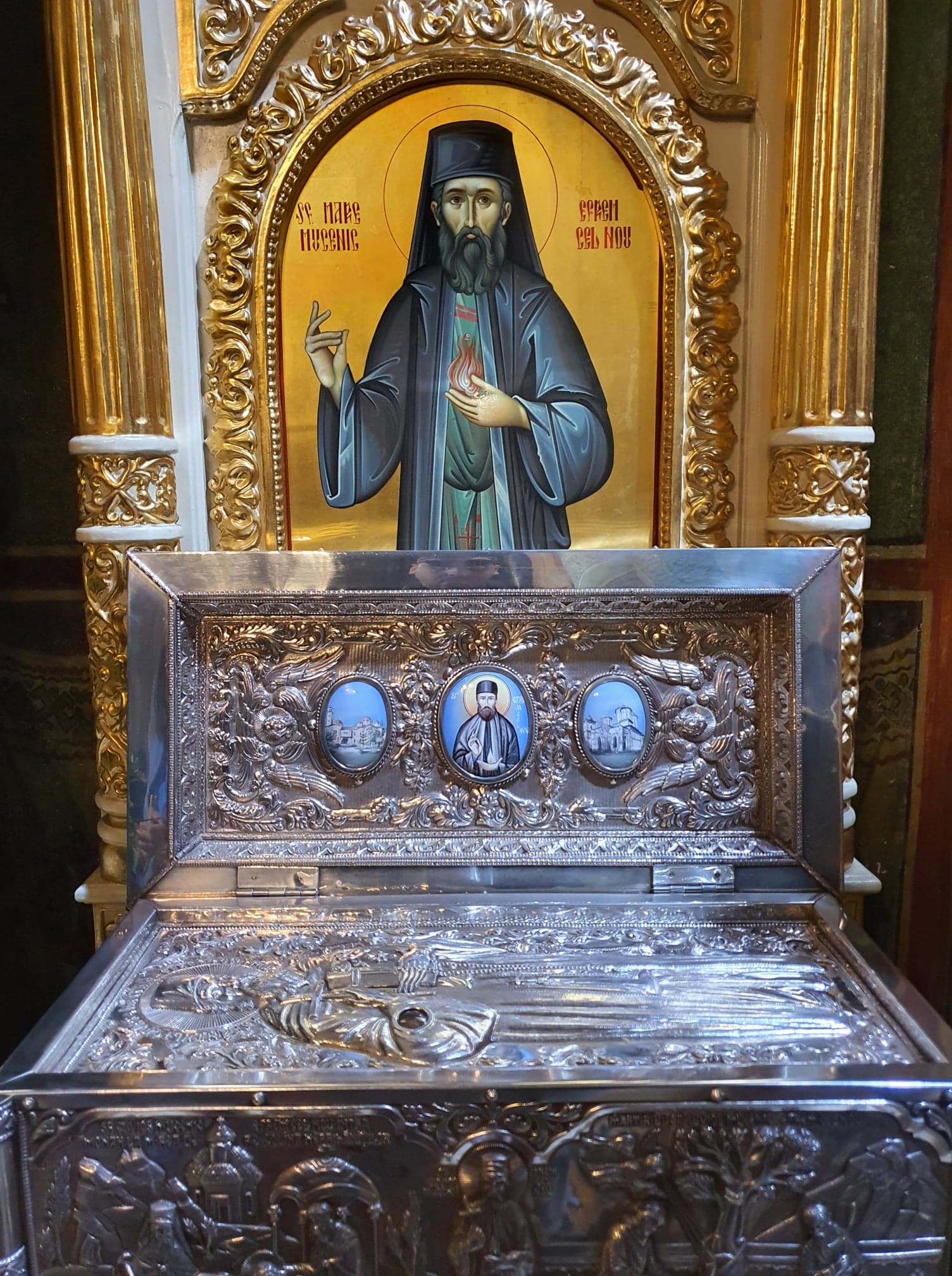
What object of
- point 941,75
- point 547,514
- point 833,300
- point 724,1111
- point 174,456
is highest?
point 941,75

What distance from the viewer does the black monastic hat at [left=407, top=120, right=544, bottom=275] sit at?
197cm

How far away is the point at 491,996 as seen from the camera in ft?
5.09

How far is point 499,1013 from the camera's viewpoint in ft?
4.92

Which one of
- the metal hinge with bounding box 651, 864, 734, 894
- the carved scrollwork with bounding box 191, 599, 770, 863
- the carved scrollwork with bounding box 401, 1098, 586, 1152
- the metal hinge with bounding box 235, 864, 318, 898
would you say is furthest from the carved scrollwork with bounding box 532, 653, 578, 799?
the carved scrollwork with bounding box 401, 1098, 586, 1152

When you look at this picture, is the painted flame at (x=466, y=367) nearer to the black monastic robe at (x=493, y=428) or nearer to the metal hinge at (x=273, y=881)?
the black monastic robe at (x=493, y=428)

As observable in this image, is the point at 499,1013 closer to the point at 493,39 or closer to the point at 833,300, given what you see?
the point at 833,300

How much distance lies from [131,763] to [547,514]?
1064mm

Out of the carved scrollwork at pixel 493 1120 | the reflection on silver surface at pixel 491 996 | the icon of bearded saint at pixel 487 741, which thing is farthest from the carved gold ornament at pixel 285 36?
the carved scrollwork at pixel 493 1120

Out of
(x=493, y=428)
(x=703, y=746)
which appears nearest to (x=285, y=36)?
(x=493, y=428)

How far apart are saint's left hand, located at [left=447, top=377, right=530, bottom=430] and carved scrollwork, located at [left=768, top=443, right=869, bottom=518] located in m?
0.59

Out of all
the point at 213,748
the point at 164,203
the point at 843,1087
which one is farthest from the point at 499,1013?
the point at 164,203

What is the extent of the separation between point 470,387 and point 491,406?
6 cm

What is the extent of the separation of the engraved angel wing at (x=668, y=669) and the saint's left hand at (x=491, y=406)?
58 centimetres

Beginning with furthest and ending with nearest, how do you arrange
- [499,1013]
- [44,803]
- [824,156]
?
[44,803]
[824,156]
[499,1013]
